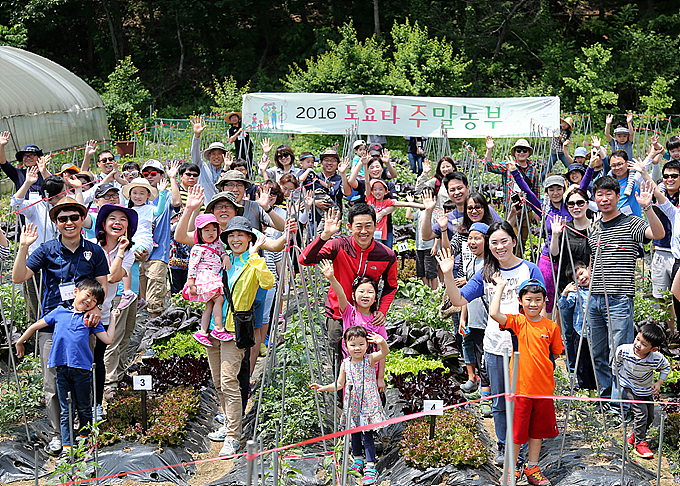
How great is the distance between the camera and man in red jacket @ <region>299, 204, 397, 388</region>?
14.3ft

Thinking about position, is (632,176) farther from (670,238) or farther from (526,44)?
(526,44)

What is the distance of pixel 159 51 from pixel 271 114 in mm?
14706

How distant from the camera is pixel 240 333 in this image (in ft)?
14.6

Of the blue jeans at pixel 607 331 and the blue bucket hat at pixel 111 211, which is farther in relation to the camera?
the blue bucket hat at pixel 111 211

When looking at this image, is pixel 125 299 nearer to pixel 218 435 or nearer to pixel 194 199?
pixel 194 199

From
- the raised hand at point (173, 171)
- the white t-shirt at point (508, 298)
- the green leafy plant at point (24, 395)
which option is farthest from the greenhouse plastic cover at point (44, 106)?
the white t-shirt at point (508, 298)

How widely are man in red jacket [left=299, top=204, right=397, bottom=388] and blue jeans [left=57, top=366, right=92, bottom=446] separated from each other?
1.57 m

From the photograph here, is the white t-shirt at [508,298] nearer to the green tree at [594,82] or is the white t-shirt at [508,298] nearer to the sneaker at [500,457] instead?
the sneaker at [500,457]

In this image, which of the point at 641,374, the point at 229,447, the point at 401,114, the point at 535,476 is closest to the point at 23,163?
the point at 229,447

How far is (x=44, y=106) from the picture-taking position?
47.1 feet

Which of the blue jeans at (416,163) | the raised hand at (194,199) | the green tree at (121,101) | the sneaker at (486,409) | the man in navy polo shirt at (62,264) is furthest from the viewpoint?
the green tree at (121,101)

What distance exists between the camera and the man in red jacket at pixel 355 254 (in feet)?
14.3

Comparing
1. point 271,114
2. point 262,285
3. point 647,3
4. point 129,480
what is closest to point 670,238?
point 262,285

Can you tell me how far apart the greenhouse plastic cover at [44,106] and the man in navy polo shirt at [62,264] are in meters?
9.13
